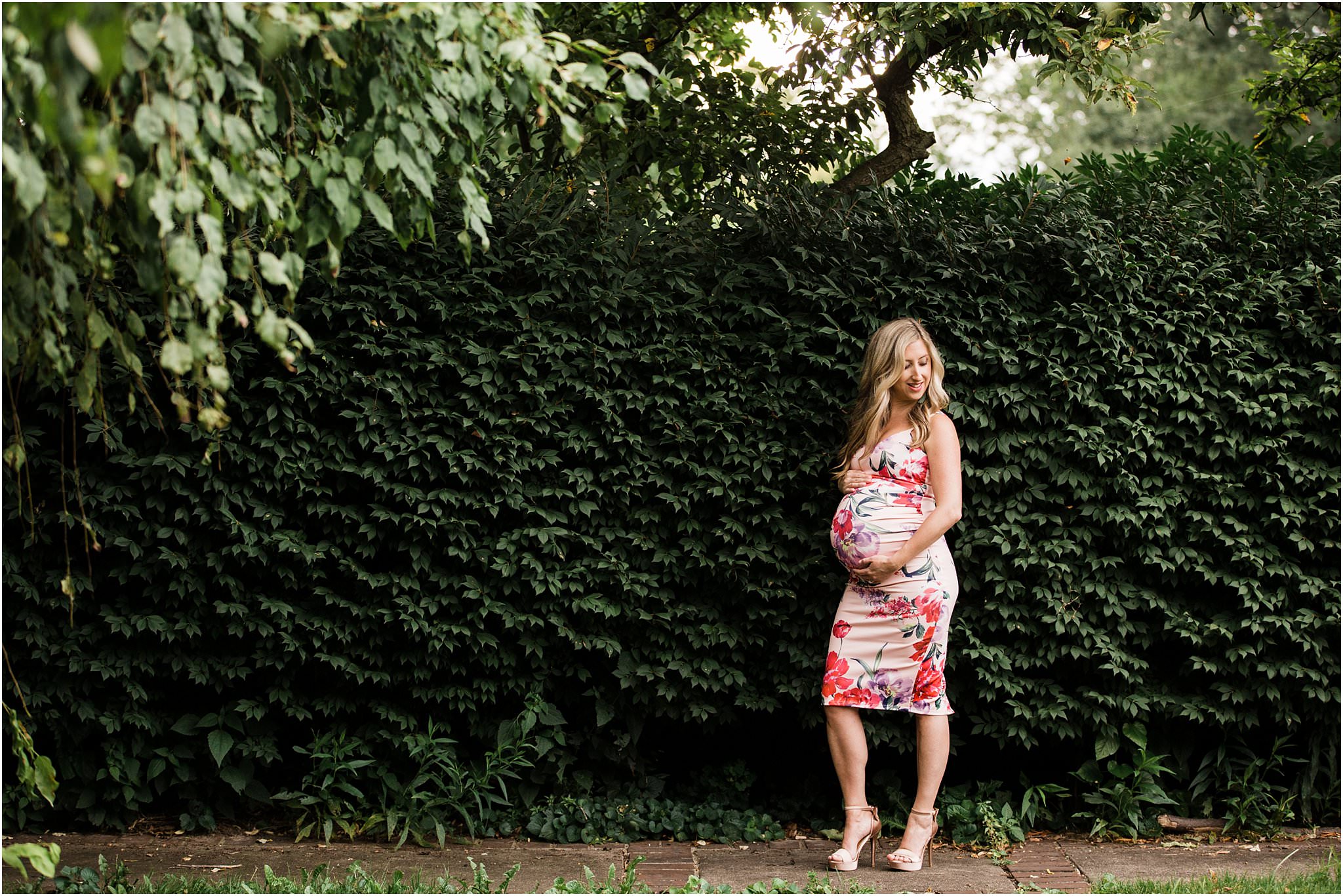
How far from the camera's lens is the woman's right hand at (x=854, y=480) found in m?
4.01

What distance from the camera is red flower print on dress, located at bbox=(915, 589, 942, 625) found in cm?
390

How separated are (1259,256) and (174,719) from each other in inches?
191

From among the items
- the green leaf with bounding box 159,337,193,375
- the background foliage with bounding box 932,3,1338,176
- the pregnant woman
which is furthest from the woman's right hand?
the background foliage with bounding box 932,3,1338,176

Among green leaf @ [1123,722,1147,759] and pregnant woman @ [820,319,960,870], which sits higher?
pregnant woman @ [820,319,960,870]

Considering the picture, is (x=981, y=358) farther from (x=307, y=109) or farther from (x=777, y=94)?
(x=307, y=109)

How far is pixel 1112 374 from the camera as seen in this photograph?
425cm

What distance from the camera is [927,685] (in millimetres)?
3902

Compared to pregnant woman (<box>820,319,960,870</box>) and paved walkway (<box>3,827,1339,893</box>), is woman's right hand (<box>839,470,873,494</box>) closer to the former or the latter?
pregnant woman (<box>820,319,960,870</box>)

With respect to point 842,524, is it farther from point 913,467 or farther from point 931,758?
point 931,758

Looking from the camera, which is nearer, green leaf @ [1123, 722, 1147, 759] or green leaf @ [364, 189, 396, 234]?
green leaf @ [364, 189, 396, 234]

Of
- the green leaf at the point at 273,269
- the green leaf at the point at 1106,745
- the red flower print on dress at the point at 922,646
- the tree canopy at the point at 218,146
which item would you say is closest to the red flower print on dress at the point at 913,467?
the red flower print on dress at the point at 922,646

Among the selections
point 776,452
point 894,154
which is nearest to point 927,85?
point 894,154

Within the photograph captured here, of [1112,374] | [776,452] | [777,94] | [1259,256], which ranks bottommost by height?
[776,452]

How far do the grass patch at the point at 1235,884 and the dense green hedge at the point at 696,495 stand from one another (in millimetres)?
644
